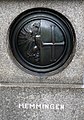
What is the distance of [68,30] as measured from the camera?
324 cm

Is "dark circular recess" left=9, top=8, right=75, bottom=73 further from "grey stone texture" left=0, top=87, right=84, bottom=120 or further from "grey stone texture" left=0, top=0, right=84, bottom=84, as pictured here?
"grey stone texture" left=0, top=87, right=84, bottom=120

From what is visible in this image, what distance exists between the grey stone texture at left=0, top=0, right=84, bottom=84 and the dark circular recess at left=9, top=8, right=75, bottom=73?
104mm

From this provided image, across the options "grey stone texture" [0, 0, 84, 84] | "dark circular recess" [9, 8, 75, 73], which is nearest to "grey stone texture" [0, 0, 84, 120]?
"grey stone texture" [0, 0, 84, 84]

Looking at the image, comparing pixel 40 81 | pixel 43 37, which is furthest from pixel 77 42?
pixel 40 81

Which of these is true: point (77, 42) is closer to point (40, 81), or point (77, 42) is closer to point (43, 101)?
point (40, 81)

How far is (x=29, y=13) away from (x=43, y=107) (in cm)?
135

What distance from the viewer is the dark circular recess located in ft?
10.5

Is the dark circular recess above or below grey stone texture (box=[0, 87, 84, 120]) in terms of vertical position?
above

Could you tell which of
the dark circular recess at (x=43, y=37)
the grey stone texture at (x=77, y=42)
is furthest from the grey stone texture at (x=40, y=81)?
the dark circular recess at (x=43, y=37)

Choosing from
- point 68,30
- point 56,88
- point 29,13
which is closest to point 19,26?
point 29,13

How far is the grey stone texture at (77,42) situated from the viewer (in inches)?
123

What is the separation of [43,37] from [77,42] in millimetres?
476

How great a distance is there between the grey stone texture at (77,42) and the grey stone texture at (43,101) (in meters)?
0.16

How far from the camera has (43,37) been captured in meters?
3.20
